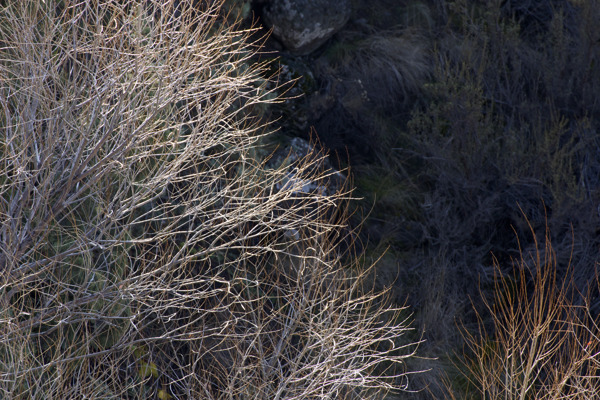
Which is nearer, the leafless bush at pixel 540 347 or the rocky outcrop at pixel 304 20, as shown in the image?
the leafless bush at pixel 540 347

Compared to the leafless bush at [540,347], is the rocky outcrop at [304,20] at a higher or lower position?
higher

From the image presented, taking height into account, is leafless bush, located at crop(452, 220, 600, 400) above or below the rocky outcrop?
below

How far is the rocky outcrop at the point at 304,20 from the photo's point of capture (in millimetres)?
8492

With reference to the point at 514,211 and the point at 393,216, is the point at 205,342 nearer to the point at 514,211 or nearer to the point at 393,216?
the point at 393,216

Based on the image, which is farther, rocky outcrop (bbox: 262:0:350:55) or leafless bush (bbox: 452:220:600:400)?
rocky outcrop (bbox: 262:0:350:55)

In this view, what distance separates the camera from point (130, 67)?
14.7 feet

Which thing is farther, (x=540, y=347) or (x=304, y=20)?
(x=304, y=20)

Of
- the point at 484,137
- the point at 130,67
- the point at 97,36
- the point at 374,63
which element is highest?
the point at 97,36

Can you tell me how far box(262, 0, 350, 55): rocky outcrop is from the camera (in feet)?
27.9

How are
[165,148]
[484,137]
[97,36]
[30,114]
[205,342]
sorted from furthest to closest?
[484,137] → [205,342] → [165,148] → [30,114] → [97,36]

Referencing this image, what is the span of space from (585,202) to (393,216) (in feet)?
7.82

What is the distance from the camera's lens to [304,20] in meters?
8.63

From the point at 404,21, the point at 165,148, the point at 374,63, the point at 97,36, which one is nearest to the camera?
the point at 97,36

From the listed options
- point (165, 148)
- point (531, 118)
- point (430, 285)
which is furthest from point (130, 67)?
point (531, 118)
